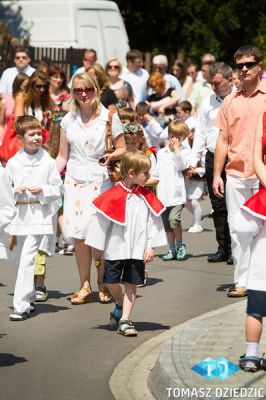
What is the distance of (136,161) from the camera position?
10883 mm

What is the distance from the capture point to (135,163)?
429 inches

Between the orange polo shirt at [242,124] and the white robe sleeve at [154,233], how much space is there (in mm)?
1374

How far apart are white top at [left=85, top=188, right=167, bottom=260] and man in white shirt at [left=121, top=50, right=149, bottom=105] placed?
12062 millimetres

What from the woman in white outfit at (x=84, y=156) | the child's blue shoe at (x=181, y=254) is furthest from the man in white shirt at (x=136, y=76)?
the woman in white outfit at (x=84, y=156)

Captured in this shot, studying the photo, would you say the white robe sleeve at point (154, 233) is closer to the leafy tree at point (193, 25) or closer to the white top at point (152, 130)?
the white top at point (152, 130)

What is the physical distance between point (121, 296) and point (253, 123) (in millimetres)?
2040

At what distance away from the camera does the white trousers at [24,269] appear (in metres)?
11.7

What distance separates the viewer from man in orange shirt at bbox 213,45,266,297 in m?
12.0

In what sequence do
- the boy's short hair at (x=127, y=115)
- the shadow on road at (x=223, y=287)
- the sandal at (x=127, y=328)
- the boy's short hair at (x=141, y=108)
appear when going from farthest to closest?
1. the boy's short hair at (x=141, y=108)
2. the boy's short hair at (x=127, y=115)
3. the shadow on road at (x=223, y=287)
4. the sandal at (x=127, y=328)

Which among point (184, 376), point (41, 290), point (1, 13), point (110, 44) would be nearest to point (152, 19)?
point (1, 13)

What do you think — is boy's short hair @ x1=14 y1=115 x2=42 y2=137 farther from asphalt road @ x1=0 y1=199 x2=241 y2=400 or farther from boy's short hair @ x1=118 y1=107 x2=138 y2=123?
boy's short hair @ x1=118 y1=107 x2=138 y2=123

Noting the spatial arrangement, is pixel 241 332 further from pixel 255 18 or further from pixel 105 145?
pixel 255 18

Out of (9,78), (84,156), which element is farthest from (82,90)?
(9,78)

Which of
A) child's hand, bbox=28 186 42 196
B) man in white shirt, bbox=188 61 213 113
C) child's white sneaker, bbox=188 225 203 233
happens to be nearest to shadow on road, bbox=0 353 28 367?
child's hand, bbox=28 186 42 196
